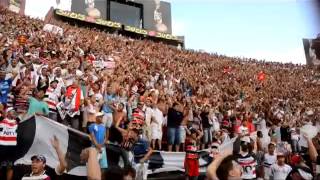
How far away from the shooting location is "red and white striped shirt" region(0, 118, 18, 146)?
306 inches

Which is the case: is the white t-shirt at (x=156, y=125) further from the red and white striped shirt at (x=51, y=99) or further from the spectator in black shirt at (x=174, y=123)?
the red and white striped shirt at (x=51, y=99)

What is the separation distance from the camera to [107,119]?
33.5ft

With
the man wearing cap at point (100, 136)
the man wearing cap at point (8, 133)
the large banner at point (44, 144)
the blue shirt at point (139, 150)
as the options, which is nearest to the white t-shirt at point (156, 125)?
the blue shirt at point (139, 150)

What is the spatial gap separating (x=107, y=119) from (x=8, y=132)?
274cm

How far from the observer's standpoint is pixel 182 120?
11.4 meters

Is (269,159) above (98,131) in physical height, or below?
below

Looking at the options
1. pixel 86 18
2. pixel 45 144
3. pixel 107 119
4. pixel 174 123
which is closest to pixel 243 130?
pixel 174 123

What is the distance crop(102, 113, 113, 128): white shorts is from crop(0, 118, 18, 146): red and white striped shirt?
2.32 metres

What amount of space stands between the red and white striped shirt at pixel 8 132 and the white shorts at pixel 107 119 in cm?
232

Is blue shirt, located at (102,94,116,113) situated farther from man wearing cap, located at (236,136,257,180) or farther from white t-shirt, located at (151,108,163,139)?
man wearing cap, located at (236,136,257,180)

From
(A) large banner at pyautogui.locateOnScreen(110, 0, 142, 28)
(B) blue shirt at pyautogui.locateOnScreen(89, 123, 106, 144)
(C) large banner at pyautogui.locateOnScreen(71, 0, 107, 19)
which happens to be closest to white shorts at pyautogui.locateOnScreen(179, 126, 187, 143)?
(B) blue shirt at pyautogui.locateOnScreen(89, 123, 106, 144)

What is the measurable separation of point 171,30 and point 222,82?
30243 mm

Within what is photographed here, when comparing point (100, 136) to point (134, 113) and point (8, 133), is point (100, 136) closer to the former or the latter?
point (8, 133)

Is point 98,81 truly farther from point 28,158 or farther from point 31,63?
point 28,158
